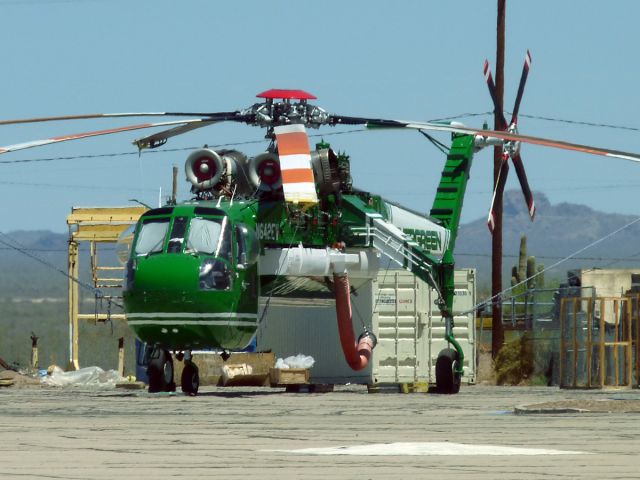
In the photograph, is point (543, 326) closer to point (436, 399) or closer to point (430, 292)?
point (430, 292)

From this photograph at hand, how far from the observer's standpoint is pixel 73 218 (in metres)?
47.5

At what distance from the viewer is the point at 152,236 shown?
97.1 ft

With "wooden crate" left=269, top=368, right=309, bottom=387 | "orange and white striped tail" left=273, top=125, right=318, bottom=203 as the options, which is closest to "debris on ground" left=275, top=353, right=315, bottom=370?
"wooden crate" left=269, top=368, right=309, bottom=387

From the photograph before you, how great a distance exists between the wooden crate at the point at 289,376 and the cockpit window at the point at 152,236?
7.94 m

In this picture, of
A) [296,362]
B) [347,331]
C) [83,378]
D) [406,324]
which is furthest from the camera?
[83,378]

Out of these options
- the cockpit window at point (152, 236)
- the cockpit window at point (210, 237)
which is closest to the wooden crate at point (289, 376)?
the cockpit window at point (210, 237)

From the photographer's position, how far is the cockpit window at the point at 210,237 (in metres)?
29.3

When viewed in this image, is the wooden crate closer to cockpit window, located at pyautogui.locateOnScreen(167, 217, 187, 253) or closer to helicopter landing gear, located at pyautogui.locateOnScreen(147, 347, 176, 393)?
helicopter landing gear, located at pyautogui.locateOnScreen(147, 347, 176, 393)

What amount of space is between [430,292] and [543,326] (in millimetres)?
9527

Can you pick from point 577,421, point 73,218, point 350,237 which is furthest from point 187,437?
point 73,218

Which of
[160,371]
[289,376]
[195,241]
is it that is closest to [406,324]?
[289,376]

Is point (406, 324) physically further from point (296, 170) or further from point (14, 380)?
point (296, 170)

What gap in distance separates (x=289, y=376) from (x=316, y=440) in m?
19.0

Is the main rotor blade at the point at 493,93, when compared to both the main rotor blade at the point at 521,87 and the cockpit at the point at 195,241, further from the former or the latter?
the cockpit at the point at 195,241
